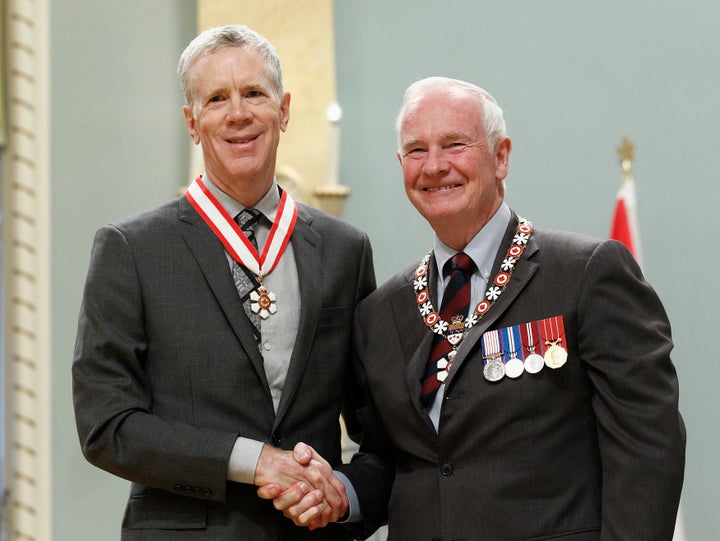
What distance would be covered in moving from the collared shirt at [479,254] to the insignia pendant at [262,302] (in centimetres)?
39

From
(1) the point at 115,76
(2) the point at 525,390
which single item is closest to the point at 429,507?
(2) the point at 525,390

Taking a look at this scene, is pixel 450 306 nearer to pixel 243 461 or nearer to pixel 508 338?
pixel 508 338

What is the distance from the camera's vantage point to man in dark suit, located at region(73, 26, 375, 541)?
247 cm

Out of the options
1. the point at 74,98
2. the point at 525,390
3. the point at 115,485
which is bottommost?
the point at 115,485

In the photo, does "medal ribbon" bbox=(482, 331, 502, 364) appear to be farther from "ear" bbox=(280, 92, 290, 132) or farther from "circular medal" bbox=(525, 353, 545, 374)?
"ear" bbox=(280, 92, 290, 132)

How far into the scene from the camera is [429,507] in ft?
8.12

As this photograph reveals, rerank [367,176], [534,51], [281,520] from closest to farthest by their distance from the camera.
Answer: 1. [281,520]
2. [534,51]
3. [367,176]

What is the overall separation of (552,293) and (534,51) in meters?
2.96

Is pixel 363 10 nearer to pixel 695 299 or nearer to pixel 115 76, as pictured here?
pixel 115 76

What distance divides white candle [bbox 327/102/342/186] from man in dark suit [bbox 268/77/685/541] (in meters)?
2.62

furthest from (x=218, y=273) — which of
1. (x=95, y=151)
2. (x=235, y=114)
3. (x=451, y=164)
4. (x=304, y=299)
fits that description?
Result: (x=95, y=151)

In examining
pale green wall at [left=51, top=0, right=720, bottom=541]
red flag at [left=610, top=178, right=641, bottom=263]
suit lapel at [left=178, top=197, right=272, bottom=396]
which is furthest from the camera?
pale green wall at [left=51, top=0, right=720, bottom=541]

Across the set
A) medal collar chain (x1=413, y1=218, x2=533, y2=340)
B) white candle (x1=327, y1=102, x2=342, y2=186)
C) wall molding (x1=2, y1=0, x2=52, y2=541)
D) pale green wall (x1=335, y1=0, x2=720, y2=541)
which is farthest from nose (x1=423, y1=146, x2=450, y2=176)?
white candle (x1=327, y1=102, x2=342, y2=186)

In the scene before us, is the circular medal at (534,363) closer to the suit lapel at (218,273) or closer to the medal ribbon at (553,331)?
the medal ribbon at (553,331)
